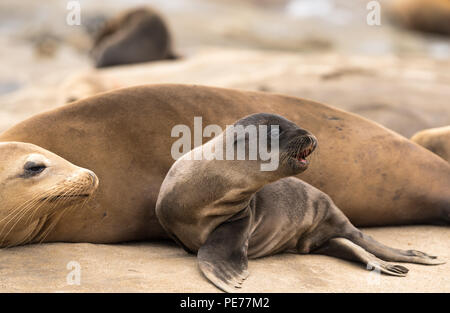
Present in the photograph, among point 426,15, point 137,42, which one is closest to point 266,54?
point 137,42

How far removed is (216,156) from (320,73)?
536cm

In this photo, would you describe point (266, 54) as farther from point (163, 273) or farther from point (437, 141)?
point (163, 273)

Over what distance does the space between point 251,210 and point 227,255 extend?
317 mm

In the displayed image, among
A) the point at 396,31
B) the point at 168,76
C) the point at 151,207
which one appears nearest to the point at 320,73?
the point at 168,76

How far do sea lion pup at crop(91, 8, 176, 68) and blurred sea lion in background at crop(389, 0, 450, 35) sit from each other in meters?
7.97

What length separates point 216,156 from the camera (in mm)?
3004

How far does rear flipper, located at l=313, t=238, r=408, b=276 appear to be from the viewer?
3.04m

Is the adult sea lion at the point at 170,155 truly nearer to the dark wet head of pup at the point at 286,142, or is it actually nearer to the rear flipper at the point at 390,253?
the rear flipper at the point at 390,253

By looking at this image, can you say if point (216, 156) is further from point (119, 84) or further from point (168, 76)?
point (168, 76)

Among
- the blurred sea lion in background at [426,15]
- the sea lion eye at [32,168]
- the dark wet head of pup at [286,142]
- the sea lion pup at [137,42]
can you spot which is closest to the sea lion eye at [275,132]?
the dark wet head of pup at [286,142]

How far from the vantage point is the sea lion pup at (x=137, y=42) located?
→ 34.5 feet

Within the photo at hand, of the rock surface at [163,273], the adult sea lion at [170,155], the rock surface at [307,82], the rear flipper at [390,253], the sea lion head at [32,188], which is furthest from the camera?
the rock surface at [307,82]

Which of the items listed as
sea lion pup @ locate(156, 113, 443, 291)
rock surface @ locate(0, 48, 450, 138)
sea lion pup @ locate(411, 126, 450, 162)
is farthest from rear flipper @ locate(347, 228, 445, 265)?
rock surface @ locate(0, 48, 450, 138)

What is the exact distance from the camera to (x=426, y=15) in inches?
642
